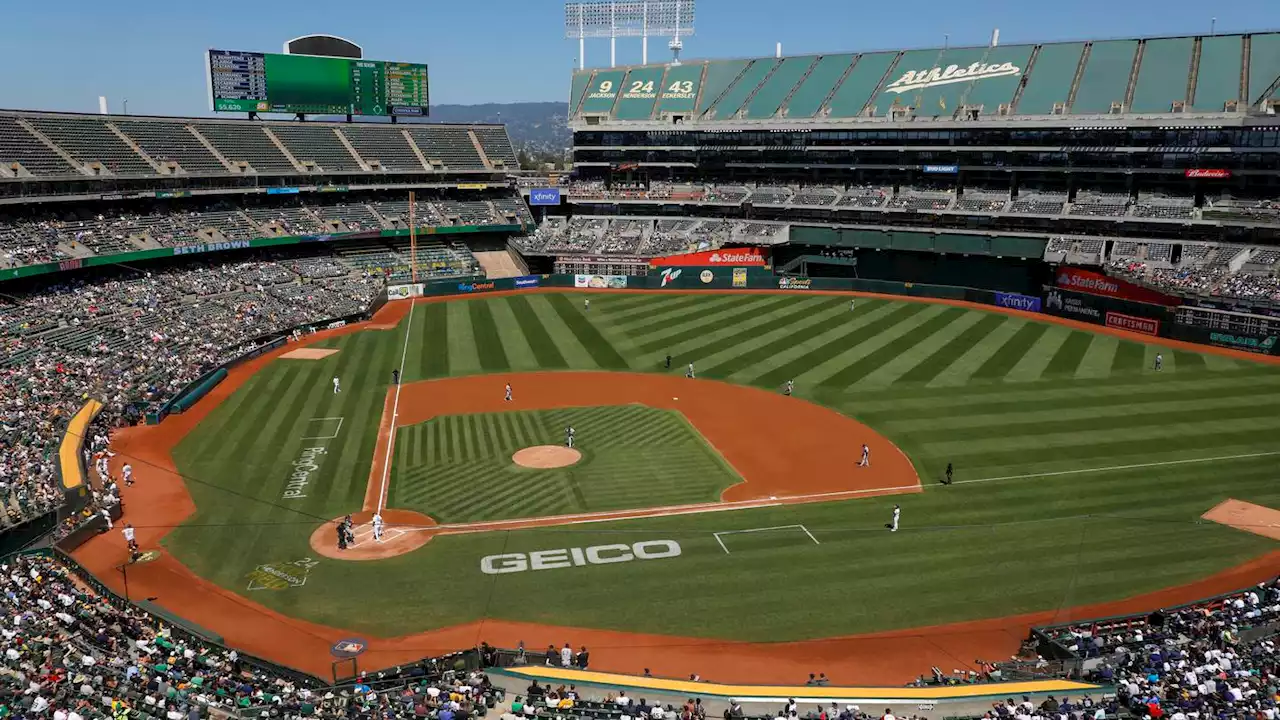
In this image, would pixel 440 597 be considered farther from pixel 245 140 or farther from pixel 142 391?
pixel 245 140

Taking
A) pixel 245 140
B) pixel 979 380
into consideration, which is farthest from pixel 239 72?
pixel 979 380

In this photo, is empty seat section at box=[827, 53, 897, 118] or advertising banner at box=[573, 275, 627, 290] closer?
advertising banner at box=[573, 275, 627, 290]

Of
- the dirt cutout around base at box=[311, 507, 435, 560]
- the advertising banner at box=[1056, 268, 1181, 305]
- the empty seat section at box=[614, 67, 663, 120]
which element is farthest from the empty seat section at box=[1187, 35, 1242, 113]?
the dirt cutout around base at box=[311, 507, 435, 560]

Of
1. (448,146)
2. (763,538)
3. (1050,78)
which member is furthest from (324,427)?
(1050,78)

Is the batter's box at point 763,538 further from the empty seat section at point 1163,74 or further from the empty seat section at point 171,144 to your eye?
the empty seat section at point 171,144

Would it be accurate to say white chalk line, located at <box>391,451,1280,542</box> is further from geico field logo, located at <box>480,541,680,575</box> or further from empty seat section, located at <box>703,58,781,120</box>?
empty seat section, located at <box>703,58,781,120</box>
